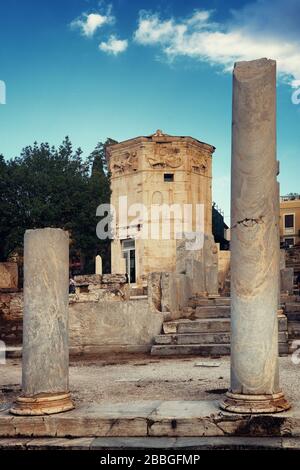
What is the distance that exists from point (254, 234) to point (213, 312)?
26.2ft

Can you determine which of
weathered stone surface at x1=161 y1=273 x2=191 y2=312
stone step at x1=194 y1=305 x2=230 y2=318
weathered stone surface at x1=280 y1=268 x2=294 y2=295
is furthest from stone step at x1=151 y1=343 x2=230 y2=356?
weathered stone surface at x1=280 y1=268 x2=294 y2=295

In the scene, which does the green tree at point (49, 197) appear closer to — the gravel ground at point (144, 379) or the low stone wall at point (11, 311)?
the low stone wall at point (11, 311)

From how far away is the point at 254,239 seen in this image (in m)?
6.20

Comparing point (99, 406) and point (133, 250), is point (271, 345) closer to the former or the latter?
point (99, 406)

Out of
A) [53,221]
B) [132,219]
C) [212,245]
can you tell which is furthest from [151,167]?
[212,245]

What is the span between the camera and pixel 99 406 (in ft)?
21.5

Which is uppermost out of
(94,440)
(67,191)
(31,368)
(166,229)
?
(67,191)

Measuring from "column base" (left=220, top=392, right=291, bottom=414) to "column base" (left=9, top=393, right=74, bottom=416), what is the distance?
174 centimetres

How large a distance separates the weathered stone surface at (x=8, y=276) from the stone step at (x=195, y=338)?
5.32 meters

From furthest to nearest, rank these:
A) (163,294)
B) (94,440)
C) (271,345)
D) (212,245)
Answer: (212,245)
(163,294)
(271,345)
(94,440)

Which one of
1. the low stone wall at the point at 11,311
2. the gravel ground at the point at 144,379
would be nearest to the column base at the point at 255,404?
the gravel ground at the point at 144,379

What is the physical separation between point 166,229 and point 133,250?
2408mm

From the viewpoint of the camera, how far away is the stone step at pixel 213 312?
13.9 metres

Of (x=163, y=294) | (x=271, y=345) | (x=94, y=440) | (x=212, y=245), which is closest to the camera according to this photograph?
(x=94, y=440)
